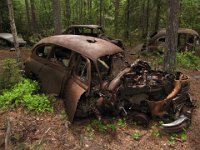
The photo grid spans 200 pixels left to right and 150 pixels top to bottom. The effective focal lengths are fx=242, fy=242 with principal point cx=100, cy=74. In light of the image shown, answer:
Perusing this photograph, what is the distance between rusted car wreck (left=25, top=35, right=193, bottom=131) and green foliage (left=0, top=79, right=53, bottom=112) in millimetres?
449

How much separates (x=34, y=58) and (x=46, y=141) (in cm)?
343

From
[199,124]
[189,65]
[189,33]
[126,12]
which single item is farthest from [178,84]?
[126,12]

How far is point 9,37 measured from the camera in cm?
1469

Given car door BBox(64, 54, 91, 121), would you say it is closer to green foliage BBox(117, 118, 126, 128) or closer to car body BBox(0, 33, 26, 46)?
green foliage BBox(117, 118, 126, 128)

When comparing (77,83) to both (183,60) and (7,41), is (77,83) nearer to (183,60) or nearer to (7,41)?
(183,60)

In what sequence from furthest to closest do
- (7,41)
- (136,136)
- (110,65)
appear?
(7,41)
(110,65)
(136,136)

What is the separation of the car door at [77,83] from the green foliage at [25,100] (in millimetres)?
651

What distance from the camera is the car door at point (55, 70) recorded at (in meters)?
6.85

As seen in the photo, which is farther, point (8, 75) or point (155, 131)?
point (8, 75)

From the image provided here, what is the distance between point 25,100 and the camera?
675 cm

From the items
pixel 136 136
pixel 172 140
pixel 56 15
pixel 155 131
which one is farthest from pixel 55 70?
pixel 56 15

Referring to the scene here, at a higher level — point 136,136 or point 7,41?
point 7,41

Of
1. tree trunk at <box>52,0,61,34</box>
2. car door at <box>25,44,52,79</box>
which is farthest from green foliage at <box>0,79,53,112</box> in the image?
tree trunk at <box>52,0,61,34</box>

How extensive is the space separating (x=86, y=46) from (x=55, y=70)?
1.25m
